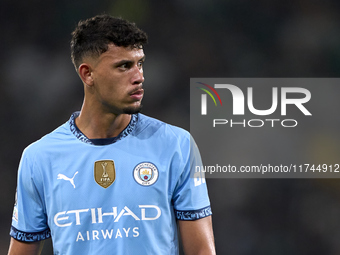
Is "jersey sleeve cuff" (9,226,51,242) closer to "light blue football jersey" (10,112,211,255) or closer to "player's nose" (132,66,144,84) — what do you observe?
"light blue football jersey" (10,112,211,255)

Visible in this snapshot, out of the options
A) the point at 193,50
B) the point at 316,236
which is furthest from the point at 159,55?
the point at 316,236

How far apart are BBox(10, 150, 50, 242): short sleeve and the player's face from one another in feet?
1.40

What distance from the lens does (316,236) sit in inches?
155

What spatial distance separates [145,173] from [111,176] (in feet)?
0.43

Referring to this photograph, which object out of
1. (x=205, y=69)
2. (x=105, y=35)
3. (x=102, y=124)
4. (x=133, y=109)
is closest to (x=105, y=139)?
(x=102, y=124)

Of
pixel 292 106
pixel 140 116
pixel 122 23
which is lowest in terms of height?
pixel 140 116

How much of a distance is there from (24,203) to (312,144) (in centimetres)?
264

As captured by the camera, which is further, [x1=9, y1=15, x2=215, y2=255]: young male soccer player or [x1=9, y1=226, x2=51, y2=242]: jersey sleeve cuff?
[x1=9, y1=226, x2=51, y2=242]: jersey sleeve cuff

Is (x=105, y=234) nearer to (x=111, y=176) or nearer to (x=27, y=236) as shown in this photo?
(x=111, y=176)

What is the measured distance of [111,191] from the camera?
196 cm

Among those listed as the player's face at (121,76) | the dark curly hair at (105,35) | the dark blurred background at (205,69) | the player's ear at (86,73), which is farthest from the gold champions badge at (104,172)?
the dark blurred background at (205,69)

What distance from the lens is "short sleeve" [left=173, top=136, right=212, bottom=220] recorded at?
77.1 inches

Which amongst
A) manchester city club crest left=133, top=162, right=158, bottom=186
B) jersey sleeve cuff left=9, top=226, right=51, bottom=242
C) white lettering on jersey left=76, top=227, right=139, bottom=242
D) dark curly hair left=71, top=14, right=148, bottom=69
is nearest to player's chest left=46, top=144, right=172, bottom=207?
manchester city club crest left=133, top=162, right=158, bottom=186

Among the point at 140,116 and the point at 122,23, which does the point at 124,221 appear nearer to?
the point at 140,116
